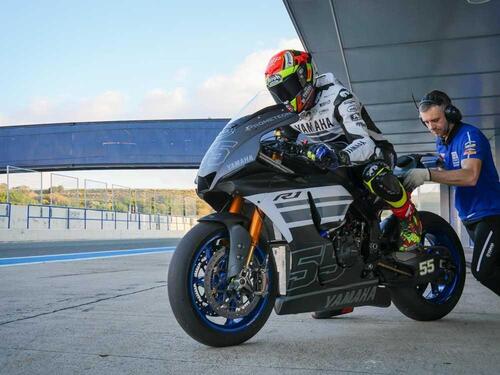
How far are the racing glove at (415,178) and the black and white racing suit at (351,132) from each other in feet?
0.43

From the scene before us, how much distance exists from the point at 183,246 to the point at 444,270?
6.84ft

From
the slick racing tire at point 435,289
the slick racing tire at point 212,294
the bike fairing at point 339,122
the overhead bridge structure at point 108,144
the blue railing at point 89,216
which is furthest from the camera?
the overhead bridge structure at point 108,144

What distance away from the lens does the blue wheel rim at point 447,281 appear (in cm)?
394

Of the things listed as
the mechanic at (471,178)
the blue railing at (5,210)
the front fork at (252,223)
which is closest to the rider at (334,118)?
the mechanic at (471,178)

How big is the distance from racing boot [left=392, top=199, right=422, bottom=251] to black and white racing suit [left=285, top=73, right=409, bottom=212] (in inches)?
Answer: 2.9

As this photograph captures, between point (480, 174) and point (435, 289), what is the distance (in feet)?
2.92

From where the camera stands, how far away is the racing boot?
11.7ft

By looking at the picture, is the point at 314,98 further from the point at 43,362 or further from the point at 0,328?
the point at 0,328

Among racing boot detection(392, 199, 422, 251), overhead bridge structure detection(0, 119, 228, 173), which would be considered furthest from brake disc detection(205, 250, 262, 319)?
overhead bridge structure detection(0, 119, 228, 173)

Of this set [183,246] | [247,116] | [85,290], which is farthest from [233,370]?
[85,290]

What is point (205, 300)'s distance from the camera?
111 inches

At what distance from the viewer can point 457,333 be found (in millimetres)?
3303

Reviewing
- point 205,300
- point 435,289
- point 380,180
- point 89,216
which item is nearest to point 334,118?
point 380,180

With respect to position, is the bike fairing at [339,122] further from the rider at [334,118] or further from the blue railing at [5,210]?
the blue railing at [5,210]
